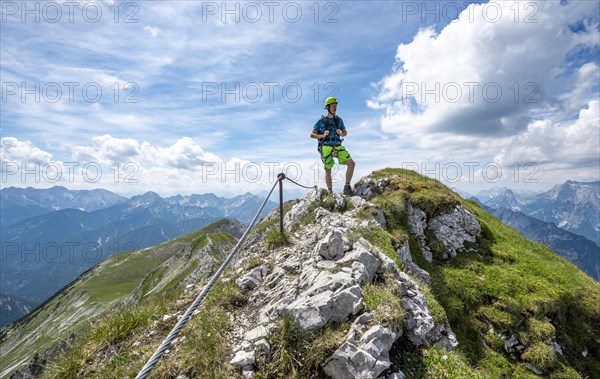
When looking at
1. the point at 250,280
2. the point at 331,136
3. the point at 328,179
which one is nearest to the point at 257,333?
the point at 250,280

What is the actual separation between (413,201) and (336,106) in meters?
7.76

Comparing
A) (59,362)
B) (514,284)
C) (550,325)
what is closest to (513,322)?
(550,325)

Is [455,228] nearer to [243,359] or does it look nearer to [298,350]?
[298,350]

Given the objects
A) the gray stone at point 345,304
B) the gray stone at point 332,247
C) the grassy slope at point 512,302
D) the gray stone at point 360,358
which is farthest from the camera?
the grassy slope at point 512,302

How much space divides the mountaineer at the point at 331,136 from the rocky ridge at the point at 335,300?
168 inches

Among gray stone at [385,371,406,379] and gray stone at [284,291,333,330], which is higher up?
gray stone at [284,291,333,330]

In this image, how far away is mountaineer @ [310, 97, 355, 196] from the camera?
644 inches

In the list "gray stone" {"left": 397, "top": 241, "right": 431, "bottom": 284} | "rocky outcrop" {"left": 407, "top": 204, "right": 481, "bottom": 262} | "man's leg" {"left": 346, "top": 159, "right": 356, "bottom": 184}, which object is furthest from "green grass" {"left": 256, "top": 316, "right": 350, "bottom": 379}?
"rocky outcrop" {"left": 407, "top": 204, "right": 481, "bottom": 262}

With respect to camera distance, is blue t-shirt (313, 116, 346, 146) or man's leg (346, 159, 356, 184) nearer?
blue t-shirt (313, 116, 346, 146)

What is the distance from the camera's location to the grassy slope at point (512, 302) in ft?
39.1

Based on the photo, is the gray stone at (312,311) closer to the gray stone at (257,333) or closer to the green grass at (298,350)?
the green grass at (298,350)

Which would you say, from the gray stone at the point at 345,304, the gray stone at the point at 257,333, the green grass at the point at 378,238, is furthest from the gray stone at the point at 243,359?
the green grass at the point at 378,238

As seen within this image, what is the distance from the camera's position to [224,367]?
645 centimetres

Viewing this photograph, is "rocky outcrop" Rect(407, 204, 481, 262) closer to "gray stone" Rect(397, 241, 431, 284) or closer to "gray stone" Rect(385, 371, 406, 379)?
"gray stone" Rect(397, 241, 431, 284)
